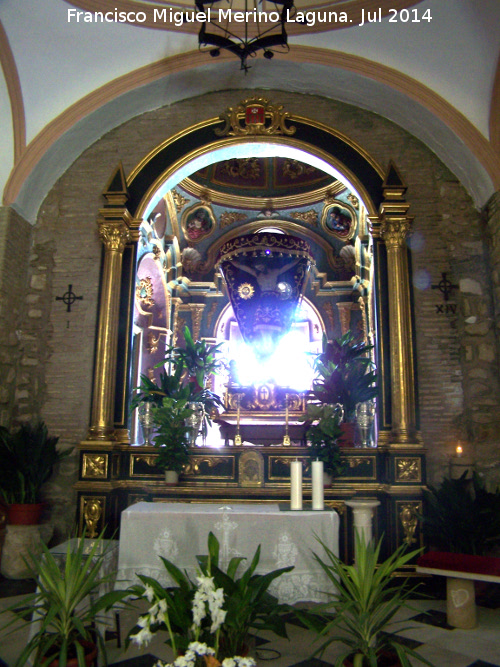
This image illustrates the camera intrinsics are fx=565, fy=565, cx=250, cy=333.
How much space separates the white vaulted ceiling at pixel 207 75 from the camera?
6273 millimetres

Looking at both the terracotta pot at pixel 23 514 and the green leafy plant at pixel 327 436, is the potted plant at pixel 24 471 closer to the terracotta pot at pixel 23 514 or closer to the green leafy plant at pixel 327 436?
the terracotta pot at pixel 23 514

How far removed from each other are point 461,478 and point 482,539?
0.71 meters

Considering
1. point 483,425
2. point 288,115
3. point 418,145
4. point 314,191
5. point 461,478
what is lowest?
point 461,478

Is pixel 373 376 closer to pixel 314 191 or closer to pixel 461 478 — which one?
pixel 461 478

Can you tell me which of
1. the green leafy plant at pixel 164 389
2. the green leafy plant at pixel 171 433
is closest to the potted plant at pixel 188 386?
the green leafy plant at pixel 164 389

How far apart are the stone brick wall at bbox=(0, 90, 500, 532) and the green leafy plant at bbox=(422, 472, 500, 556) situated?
61cm

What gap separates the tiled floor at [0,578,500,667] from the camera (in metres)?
3.54

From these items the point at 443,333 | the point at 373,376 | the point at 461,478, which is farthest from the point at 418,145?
the point at 461,478

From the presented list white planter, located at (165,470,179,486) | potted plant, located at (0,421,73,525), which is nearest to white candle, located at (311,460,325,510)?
white planter, located at (165,470,179,486)

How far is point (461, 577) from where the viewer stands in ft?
13.7

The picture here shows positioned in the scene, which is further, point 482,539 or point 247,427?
point 247,427

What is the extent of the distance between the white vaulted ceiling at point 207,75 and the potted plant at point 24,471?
2794mm

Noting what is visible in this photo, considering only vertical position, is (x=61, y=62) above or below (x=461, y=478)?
above

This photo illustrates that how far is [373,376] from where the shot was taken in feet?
20.5
